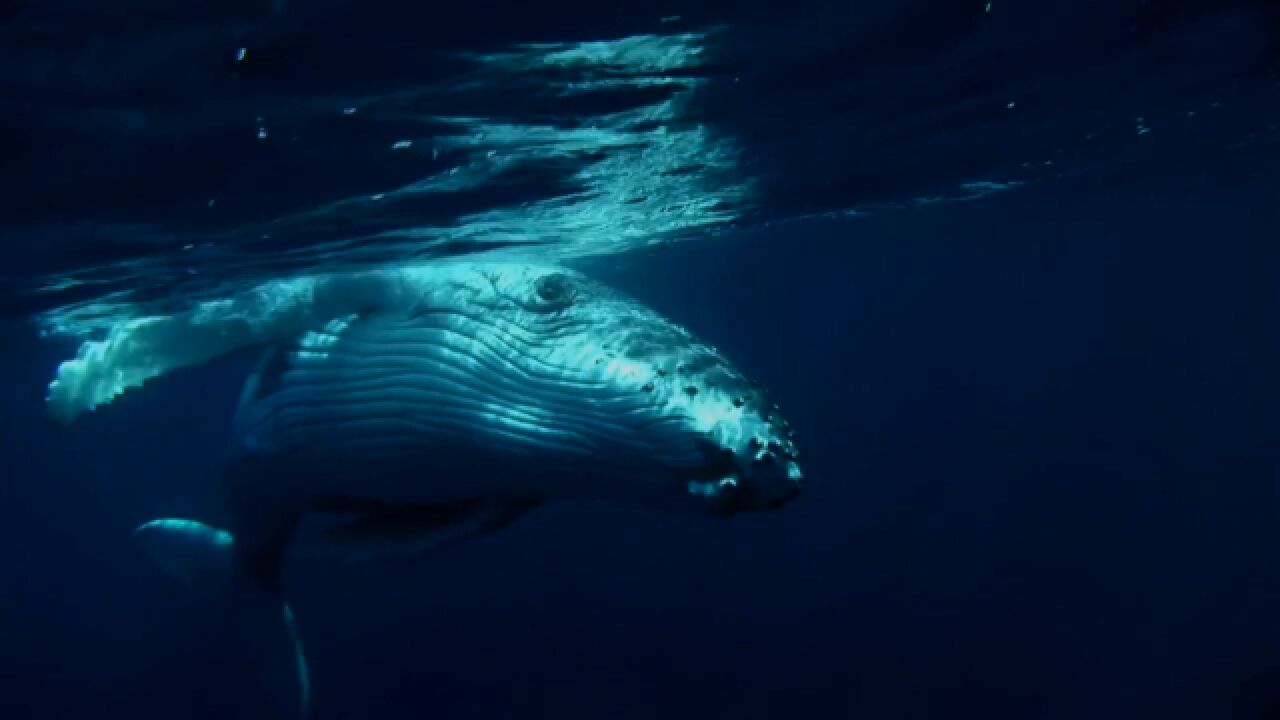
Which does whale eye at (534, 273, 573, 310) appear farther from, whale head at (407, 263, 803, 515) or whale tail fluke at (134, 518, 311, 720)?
whale tail fluke at (134, 518, 311, 720)

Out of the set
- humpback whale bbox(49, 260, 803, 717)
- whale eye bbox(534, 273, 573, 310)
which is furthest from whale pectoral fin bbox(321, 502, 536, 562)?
whale eye bbox(534, 273, 573, 310)

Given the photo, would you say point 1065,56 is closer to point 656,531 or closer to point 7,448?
point 656,531

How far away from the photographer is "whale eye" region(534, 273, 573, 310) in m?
4.68

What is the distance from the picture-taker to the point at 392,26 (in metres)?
7.27

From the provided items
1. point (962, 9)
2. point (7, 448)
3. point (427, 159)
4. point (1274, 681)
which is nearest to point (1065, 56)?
point (962, 9)

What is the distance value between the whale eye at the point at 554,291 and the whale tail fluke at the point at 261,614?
293 centimetres

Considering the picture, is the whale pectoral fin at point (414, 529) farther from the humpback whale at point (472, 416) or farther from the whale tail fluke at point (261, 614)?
the whale tail fluke at point (261, 614)

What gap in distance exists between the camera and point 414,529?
14.7ft

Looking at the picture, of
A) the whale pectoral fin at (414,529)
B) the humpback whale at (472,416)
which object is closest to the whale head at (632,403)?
the humpback whale at (472,416)

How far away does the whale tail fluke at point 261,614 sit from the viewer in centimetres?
637

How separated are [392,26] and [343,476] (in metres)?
4.16

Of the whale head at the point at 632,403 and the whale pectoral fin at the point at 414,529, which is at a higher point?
the whale head at the point at 632,403

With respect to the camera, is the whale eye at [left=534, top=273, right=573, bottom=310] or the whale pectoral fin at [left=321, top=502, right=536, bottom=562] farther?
the whale eye at [left=534, top=273, right=573, bottom=310]

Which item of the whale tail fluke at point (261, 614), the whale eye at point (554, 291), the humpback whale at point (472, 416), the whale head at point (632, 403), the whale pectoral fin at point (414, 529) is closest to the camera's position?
the whale head at point (632, 403)
